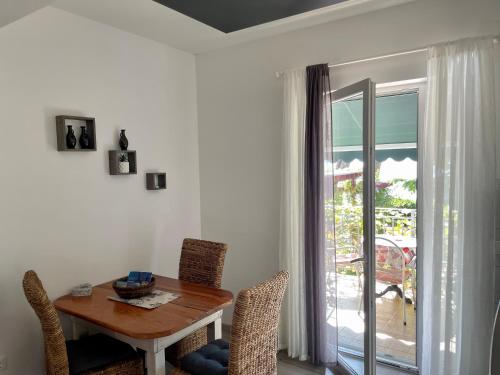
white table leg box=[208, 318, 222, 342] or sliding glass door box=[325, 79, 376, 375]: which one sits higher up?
sliding glass door box=[325, 79, 376, 375]

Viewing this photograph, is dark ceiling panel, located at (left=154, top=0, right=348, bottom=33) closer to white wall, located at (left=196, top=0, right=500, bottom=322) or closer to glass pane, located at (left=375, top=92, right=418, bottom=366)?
white wall, located at (left=196, top=0, right=500, bottom=322)

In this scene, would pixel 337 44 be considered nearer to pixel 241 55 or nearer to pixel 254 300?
pixel 241 55

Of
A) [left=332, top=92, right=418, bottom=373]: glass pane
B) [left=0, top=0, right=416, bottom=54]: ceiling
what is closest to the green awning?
[left=332, top=92, right=418, bottom=373]: glass pane

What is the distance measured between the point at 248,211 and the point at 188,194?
0.67 m

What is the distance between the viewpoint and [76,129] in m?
2.68

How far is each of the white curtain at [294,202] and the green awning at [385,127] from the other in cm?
32

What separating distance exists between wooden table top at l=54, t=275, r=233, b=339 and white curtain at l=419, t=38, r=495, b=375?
4.82ft

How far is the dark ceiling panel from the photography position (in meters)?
2.30

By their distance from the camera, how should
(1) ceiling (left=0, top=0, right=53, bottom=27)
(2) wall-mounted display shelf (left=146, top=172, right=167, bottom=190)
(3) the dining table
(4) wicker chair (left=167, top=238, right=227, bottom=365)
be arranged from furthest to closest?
(2) wall-mounted display shelf (left=146, top=172, right=167, bottom=190) → (4) wicker chair (left=167, top=238, right=227, bottom=365) → (3) the dining table → (1) ceiling (left=0, top=0, right=53, bottom=27)

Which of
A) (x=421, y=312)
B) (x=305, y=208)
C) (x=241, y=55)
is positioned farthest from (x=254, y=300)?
(x=241, y=55)

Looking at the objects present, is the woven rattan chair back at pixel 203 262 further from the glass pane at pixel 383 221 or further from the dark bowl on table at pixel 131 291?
the glass pane at pixel 383 221

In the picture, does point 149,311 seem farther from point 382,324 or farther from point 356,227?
point 382,324

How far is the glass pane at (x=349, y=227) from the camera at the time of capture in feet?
8.48

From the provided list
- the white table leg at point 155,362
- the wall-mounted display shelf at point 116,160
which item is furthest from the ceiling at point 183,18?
the white table leg at point 155,362
